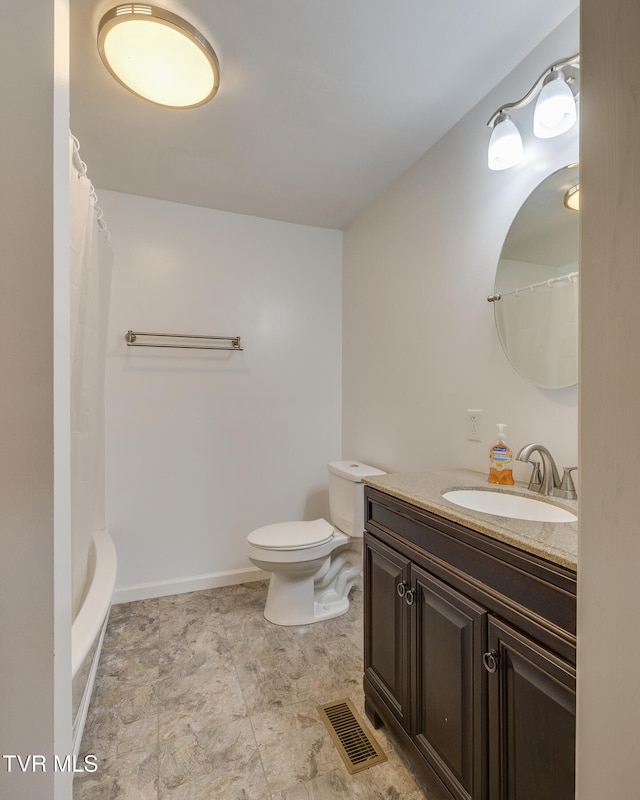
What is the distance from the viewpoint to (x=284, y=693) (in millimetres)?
1584

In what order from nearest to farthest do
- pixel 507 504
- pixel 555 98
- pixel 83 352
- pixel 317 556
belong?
pixel 555 98 < pixel 507 504 < pixel 83 352 < pixel 317 556

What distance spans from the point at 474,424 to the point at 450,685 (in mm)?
936

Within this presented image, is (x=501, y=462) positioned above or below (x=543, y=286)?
below

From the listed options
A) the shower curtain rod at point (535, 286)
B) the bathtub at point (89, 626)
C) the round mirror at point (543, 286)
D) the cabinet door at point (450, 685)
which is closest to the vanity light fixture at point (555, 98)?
the round mirror at point (543, 286)

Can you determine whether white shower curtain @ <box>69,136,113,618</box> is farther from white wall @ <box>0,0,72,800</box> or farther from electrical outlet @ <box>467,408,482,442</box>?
electrical outlet @ <box>467,408,482,442</box>

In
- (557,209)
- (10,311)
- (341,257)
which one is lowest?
(10,311)

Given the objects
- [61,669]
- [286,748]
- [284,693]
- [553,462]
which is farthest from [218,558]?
[553,462]

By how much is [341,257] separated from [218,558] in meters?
2.20

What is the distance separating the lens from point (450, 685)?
1.02 meters

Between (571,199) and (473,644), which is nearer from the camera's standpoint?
(473,644)

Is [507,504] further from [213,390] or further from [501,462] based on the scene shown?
[213,390]

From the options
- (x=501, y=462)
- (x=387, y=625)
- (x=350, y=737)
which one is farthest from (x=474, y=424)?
(x=350, y=737)

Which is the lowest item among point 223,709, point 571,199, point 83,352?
point 223,709

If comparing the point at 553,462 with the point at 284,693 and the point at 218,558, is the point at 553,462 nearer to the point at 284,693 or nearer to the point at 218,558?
the point at 284,693
